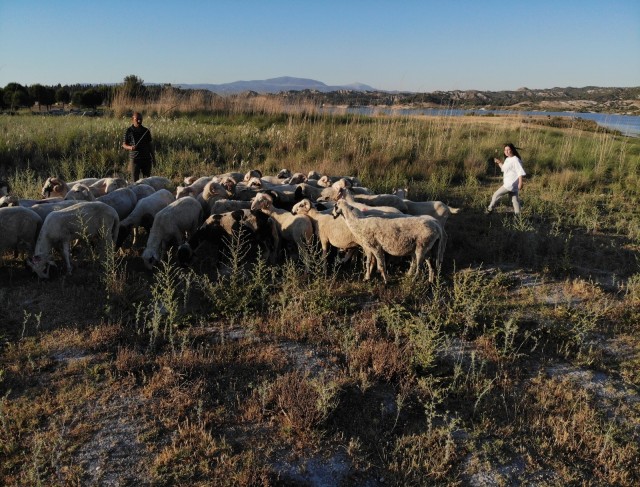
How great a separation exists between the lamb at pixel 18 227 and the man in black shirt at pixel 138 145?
4.95 m

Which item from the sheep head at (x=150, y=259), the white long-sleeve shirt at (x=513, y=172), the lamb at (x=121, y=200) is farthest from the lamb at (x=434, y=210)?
the lamb at (x=121, y=200)

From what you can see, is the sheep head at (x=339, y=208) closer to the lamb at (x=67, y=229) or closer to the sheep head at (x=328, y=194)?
the sheep head at (x=328, y=194)

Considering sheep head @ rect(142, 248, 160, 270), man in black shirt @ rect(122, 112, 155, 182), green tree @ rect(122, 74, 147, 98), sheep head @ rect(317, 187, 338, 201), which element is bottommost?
sheep head @ rect(142, 248, 160, 270)

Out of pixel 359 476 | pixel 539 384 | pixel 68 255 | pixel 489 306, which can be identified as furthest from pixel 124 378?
pixel 489 306

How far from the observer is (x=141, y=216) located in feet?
29.3

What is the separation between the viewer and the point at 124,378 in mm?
4816

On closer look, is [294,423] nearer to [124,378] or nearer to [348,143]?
[124,378]

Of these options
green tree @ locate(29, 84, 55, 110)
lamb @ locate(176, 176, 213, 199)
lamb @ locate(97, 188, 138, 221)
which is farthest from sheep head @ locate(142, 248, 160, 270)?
green tree @ locate(29, 84, 55, 110)

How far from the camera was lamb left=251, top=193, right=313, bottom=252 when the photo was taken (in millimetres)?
8133

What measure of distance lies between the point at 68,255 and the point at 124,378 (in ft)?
12.2

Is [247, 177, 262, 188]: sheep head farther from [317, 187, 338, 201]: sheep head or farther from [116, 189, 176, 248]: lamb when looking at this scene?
[116, 189, 176, 248]: lamb

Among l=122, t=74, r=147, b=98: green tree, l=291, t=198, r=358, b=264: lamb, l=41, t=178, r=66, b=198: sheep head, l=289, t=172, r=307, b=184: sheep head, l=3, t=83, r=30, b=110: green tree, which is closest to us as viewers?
l=291, t=198, r=358, b=264: lamb

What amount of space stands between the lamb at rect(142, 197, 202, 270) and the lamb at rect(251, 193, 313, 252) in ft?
4.21

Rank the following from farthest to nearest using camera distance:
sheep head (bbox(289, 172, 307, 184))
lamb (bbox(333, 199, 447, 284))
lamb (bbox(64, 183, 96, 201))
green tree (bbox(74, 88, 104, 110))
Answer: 1. green tree (bbox(74, 88, 104, 110))
2. sheep head (bbox(289, 172, 307, 184))
3. lamb (bbox(64, 183, 96, 201))
4. lamb (bbox(333, 199, 447, 284))
